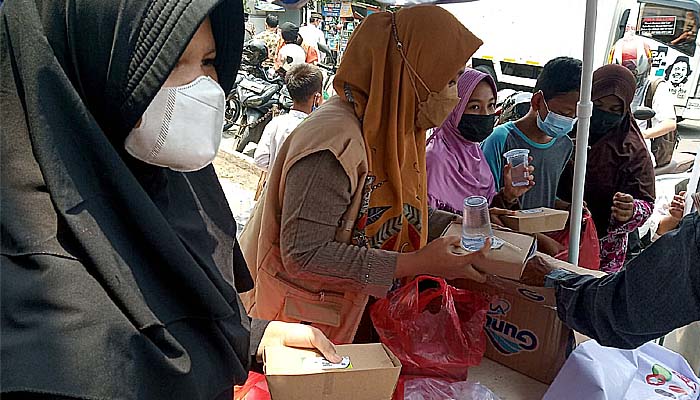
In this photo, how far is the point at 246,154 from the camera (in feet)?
26.1

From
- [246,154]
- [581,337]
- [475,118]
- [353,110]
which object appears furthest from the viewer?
[246,154]

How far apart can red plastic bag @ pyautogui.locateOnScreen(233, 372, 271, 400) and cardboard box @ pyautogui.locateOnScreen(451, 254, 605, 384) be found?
2.25 ft

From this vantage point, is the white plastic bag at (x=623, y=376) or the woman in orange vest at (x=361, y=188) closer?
the white plastic bag at (x=623, y=376)

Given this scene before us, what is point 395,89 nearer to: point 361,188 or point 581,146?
point 361,188

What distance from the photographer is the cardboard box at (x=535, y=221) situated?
6.38 feet

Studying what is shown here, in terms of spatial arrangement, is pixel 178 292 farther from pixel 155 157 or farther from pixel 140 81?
pixel 140 81

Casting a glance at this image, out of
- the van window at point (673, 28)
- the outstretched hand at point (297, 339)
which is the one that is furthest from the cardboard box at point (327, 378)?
the van window at point (673, 28)

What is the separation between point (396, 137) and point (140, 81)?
1.05 metres

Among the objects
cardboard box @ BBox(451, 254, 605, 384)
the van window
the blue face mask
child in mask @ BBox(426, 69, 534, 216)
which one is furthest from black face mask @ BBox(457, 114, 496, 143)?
the van window

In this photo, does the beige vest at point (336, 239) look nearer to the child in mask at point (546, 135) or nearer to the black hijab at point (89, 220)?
the black hijab at point (89, 220)

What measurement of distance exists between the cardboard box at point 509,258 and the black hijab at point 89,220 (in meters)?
0.90

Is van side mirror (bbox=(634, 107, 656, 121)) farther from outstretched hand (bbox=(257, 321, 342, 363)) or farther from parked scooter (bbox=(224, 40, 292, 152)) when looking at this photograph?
Answer: outstretched hand (bbox=(257, 321, 342, 363))

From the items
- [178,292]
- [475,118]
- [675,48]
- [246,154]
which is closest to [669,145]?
[675,48]

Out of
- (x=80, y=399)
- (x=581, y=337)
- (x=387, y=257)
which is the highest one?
(x=80, y=399)
